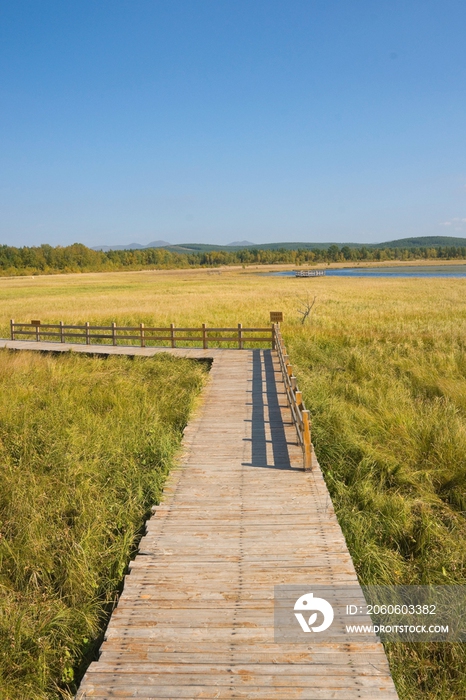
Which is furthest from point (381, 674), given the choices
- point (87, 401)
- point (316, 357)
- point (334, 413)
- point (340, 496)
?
point (316, 357)

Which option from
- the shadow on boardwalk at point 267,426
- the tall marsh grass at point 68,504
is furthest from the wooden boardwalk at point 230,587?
the tall marsh grass at point 68,504

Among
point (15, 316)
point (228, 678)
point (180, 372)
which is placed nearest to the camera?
point (228, 678)

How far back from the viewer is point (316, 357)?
18.8 meters

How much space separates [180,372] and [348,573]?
11527mm

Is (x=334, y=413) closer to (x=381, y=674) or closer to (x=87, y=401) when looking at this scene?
(x=87, y=401)

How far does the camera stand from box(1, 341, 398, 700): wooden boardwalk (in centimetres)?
392

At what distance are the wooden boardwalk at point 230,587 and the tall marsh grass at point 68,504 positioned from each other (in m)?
0.60

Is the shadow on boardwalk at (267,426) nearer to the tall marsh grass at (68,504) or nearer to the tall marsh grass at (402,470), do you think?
the tall marsh grass at (402,470)

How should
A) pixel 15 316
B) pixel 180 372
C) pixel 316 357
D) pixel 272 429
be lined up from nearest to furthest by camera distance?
pixel 272 429 < pixel 180 372 < pixel 316 357 < pixel 15 316

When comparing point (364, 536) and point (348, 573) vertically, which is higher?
point (348, 573)

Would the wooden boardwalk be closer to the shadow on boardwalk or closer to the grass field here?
the shadow on boardwalk

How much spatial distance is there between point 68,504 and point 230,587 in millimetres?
3600

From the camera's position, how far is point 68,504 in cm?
768

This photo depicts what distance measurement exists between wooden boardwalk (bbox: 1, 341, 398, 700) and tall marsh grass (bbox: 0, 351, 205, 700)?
604 millimetres
